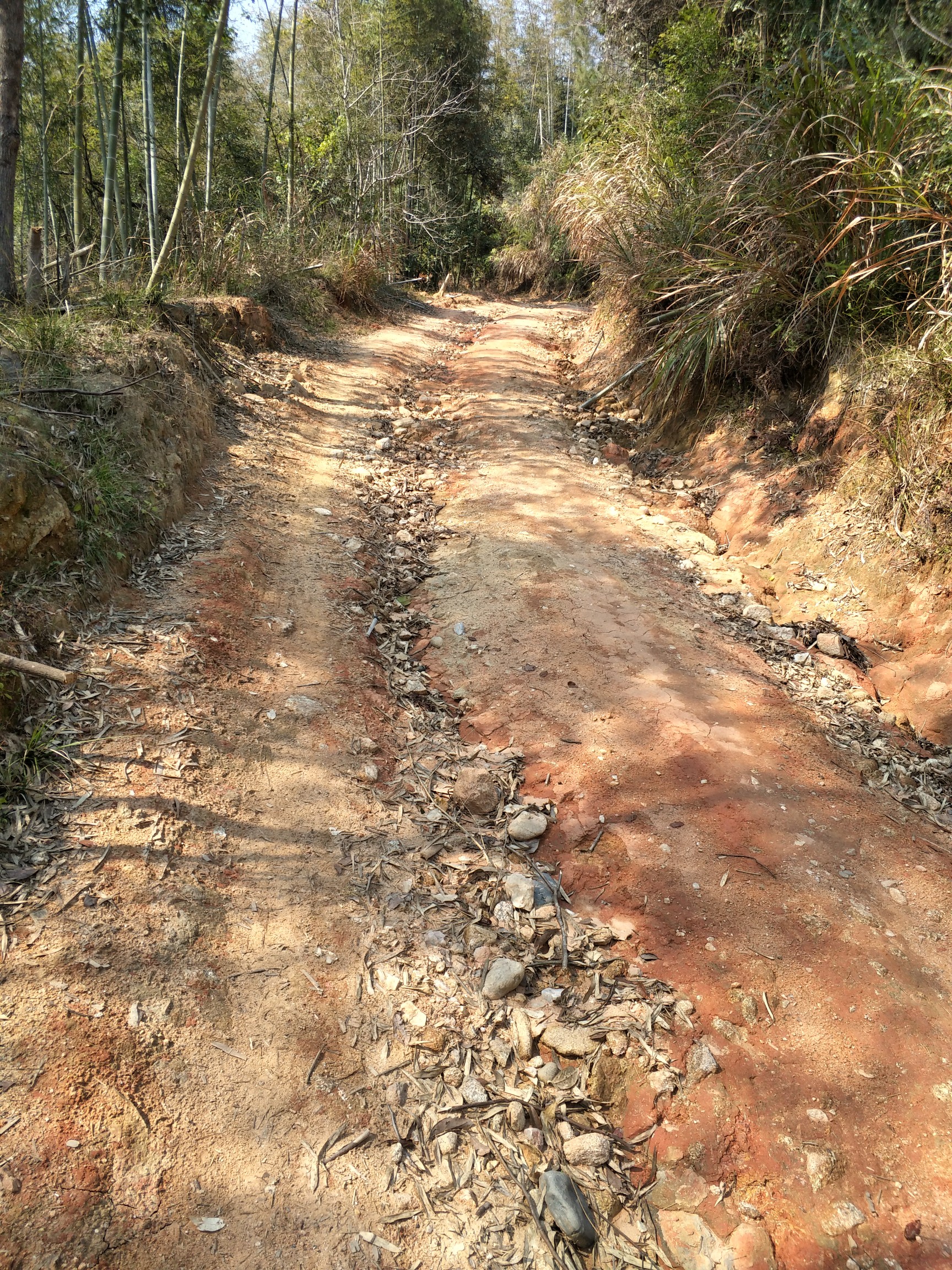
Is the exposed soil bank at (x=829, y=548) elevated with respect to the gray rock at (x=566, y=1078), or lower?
elevated

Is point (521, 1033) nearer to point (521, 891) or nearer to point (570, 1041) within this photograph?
point (570, 1041)

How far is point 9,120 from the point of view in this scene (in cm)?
393

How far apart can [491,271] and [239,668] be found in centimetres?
1751

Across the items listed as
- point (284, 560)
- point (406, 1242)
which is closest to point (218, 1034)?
point (406, 1242)

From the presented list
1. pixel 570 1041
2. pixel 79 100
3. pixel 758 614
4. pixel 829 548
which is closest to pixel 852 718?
pixel 758 614

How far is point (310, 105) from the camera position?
13844mm

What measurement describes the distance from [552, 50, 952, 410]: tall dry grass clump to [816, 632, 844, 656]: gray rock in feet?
5.41

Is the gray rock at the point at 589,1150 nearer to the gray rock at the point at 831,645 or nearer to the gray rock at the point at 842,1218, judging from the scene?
the gray rock at the point at 842,1218

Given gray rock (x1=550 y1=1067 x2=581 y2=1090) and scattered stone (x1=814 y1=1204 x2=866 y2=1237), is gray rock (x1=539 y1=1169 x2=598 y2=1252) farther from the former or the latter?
scattered stone (x1=814 y1=1204 x2=866 y2=1237)

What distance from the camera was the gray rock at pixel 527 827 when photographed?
264cm

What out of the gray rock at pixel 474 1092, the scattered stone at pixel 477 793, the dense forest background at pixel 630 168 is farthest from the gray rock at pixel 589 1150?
the dense forest background at pixel 630 168

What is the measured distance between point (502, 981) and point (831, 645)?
258 cm

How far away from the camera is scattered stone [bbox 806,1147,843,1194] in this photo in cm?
173

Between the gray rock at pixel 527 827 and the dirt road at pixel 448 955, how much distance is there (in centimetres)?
5
